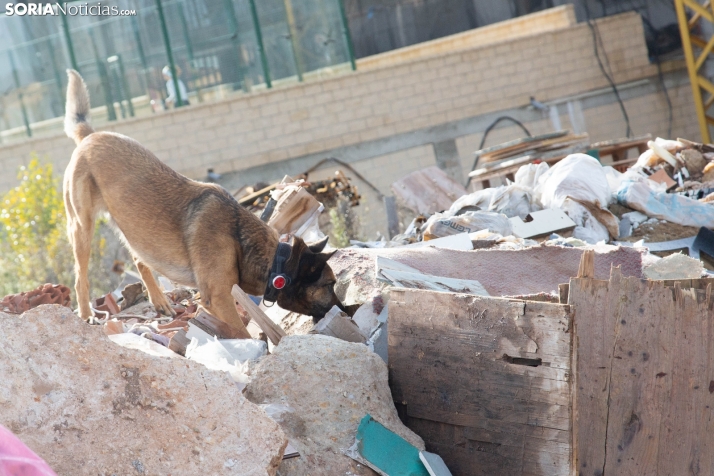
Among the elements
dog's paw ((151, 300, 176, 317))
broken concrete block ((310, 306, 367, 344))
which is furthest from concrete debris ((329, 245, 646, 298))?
dog's paw ((151, 300, 176, 317))

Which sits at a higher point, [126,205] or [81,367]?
[126,205]

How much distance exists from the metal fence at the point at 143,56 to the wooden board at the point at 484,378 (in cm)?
1213

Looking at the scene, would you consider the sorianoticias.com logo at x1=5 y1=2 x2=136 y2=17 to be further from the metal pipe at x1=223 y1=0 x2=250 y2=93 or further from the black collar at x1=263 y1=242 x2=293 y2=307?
the black collar at x1=263 y1=242 x2=293 y2=307

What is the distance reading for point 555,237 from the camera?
625cm

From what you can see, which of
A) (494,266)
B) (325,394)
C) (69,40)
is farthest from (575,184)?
(69,40)

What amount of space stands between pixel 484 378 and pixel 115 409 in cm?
150

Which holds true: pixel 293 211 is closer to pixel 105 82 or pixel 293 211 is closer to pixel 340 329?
pixel 340 329

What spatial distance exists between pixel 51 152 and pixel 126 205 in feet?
32.2

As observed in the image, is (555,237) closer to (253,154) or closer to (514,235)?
(514,235)

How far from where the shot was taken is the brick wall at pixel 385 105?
14469 millimetres

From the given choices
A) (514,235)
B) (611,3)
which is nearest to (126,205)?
(514,235)

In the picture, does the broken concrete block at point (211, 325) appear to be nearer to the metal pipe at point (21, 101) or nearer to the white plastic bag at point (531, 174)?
the white plastic bag at point (531, 174)

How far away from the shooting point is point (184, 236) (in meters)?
5.39

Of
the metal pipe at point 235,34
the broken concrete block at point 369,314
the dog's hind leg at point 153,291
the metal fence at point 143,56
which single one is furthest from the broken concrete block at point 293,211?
the metal fence at point 143,56
